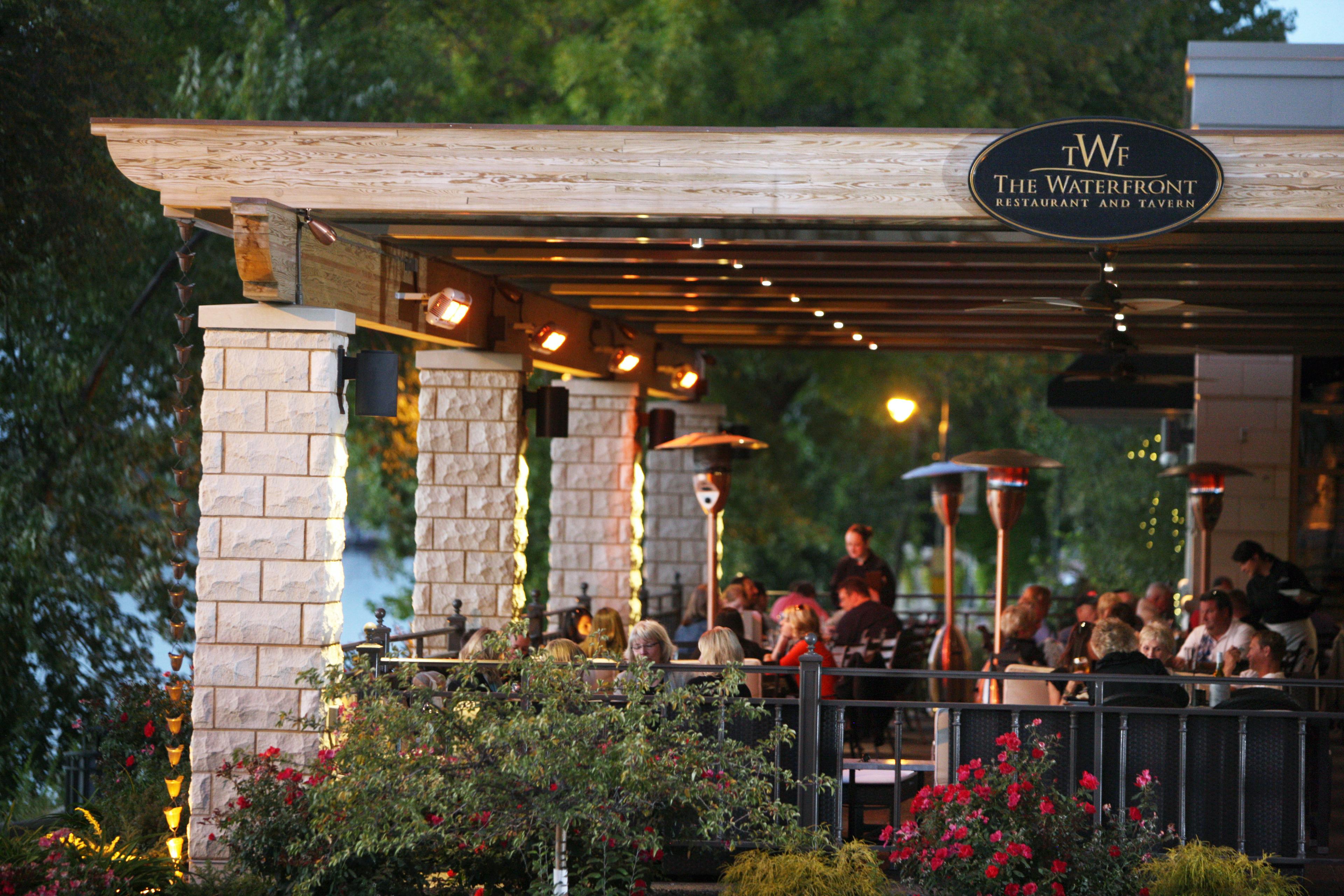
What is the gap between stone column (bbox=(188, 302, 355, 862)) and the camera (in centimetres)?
616

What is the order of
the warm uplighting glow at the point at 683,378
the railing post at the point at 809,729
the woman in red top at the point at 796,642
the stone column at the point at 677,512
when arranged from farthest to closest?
the stone column at the point at 677,512 < the warm uplighting glow at the point at 683,378 < the woman in red top at the point at 796,642 < the railing post at the point at 809,729

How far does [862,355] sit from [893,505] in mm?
7413

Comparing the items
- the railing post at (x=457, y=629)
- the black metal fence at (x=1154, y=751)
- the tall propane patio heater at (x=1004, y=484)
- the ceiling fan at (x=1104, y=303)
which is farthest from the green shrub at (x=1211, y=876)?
the railing post at (x=457, y=629)

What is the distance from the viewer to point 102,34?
33.2ft

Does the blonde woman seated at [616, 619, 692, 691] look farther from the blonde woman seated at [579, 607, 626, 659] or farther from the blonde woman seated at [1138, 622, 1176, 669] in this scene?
the blonde woman seated at [1138, 622, 1176, 669]

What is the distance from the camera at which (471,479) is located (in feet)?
29.2

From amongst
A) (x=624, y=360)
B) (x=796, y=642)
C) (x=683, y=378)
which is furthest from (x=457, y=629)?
(x=683, y=378)

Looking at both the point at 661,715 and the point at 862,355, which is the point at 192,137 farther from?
the point at 862,355

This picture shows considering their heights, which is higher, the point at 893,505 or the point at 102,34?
the point at 102,34

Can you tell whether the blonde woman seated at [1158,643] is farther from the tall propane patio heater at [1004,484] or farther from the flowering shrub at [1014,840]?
the flowering shrub at [1014,840]

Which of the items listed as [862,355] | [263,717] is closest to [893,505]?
[862,355]

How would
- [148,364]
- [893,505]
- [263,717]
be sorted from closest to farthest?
1. [263,717]
2. [148,364]
3. [893,505]

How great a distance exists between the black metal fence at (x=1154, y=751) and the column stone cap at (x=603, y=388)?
5.92 meters

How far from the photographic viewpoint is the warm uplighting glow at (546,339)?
30.1 feet
